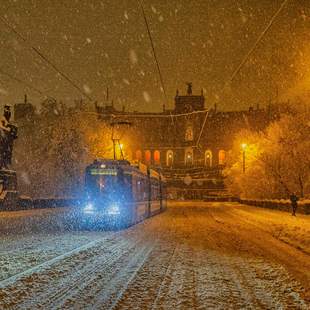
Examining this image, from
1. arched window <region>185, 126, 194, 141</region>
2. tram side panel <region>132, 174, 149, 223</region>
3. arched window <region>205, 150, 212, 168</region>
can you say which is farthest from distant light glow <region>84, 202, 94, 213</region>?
arched window <region>185, 126, 194, 141</region>

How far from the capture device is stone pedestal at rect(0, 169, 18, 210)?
126 ft

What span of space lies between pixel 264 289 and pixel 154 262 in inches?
150

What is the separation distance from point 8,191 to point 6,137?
5034mm

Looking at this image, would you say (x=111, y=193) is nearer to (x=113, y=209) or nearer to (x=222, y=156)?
(x=113, y=209)

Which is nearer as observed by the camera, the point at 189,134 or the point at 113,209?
the point at 113,209

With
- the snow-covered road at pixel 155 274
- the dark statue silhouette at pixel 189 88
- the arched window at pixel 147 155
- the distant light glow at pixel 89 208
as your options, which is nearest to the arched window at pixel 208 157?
the arched window at pixel 147 155

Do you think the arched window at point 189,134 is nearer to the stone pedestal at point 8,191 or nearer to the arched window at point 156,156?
the arched window at point 156,156

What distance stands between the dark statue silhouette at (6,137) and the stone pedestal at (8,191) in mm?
875

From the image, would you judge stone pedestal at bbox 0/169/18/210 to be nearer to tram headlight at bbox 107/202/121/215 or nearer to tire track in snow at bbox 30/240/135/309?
tram headlight at bbox 107/202/121/215

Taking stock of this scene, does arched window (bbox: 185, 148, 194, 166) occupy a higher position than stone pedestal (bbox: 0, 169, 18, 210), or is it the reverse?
arched window (bbox: 185, 148, 194, 166)

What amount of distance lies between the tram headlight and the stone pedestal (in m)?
17.8

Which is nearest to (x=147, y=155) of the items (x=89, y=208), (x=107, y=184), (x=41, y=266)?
(x=107, y=184)

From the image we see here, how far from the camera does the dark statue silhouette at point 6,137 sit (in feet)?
132

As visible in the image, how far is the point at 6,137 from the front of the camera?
41125mm
